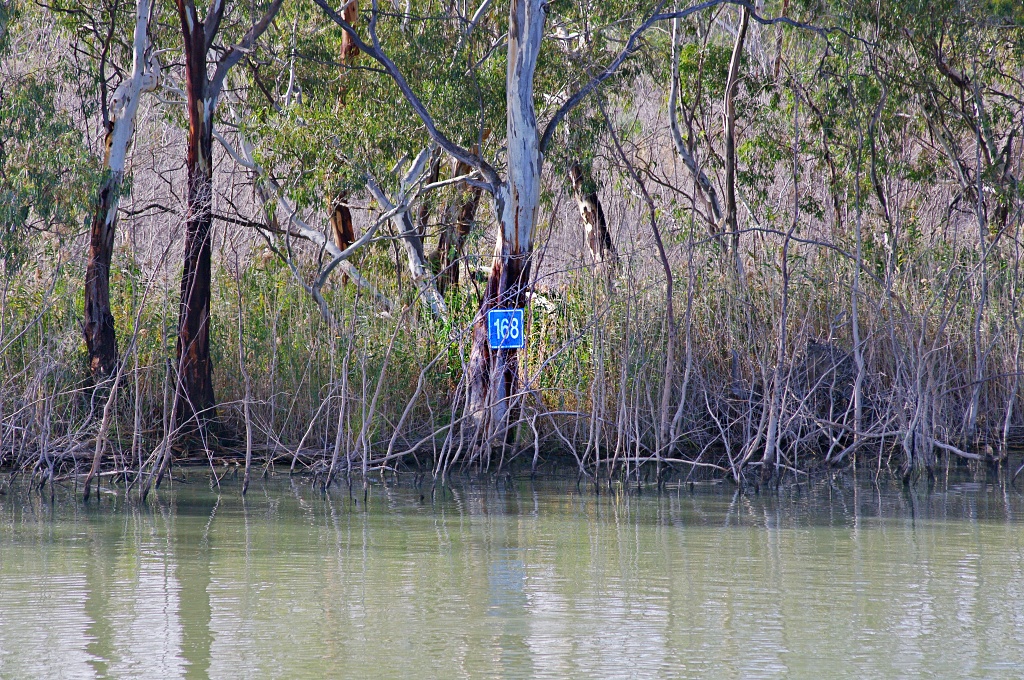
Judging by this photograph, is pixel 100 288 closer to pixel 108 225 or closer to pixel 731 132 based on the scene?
pixel 108 225

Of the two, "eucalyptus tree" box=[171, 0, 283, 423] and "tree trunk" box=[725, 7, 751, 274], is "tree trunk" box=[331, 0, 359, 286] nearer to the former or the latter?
"eucalyptus tree" box=[171, 0, 283, 423]

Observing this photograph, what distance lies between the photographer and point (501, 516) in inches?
387

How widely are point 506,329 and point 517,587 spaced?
5.15 meters

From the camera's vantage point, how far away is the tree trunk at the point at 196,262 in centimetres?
1306

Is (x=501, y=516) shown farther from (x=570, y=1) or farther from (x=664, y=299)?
(x=570, y=1)

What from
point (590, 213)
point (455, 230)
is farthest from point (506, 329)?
point (590, 213)

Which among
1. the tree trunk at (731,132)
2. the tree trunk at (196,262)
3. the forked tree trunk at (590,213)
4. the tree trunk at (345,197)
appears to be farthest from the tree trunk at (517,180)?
the tree trunk at (731,132)

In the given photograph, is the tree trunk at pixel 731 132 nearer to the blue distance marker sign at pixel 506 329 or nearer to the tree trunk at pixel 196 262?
the blue distance marker sign at pixel 506 329

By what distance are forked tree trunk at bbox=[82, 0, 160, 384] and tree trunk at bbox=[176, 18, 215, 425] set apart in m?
0.62

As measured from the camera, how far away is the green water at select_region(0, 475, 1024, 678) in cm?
558

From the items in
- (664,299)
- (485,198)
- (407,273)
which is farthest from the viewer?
(485,198)

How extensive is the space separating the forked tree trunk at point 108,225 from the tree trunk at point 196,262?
2.02ft

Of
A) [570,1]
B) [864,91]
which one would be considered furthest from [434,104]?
[864,91]

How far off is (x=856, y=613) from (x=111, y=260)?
9.61 metres
